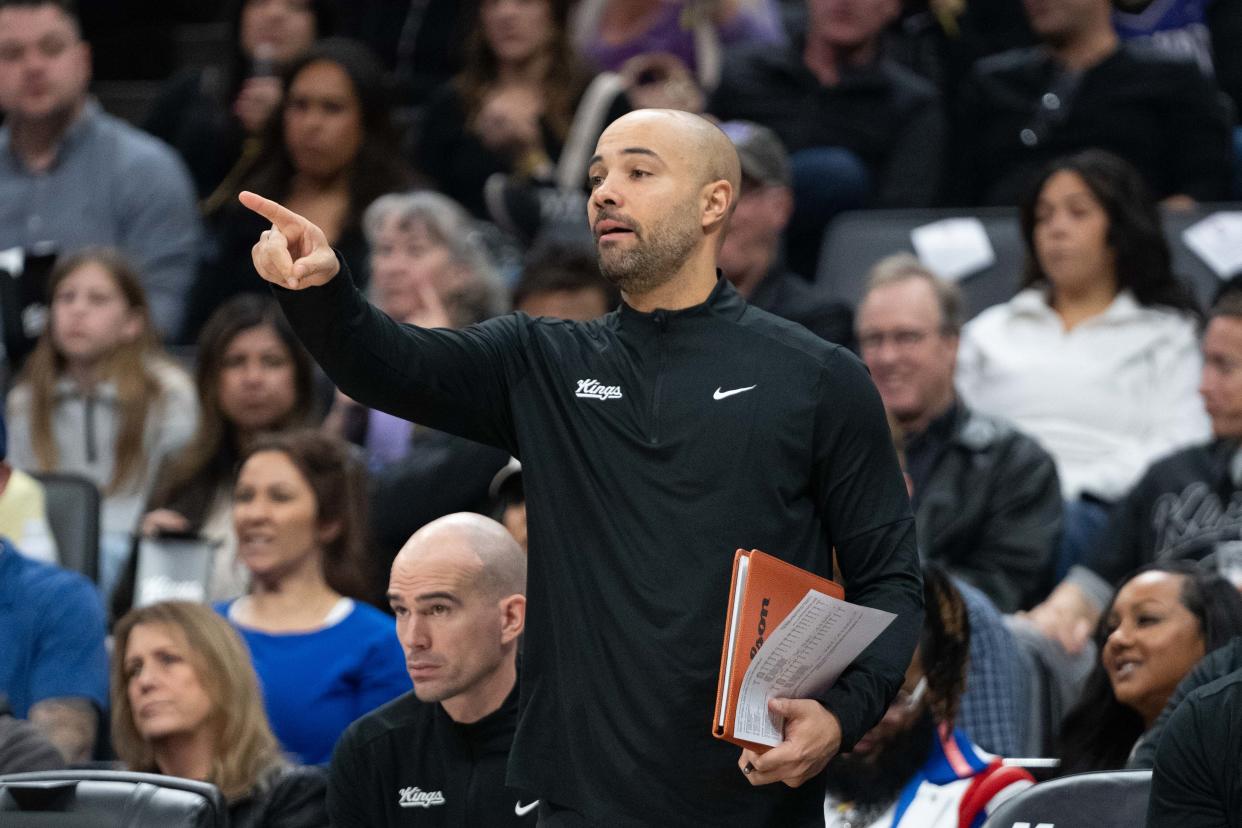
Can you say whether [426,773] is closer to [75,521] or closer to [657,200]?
[657,200]

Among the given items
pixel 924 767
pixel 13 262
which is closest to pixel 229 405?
pixel 13 262

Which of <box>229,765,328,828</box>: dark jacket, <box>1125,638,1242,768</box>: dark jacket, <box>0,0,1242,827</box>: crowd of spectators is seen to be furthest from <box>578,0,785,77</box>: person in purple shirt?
<box>1125,638,1242,768</box>: dark jacket

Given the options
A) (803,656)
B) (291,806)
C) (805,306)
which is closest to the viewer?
(803,656)

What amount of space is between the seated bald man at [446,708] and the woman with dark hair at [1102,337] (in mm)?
2334

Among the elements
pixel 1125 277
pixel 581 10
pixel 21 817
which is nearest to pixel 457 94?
pixel 581 10

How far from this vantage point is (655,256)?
9.18 feet

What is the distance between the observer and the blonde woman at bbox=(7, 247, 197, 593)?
19.3 feet

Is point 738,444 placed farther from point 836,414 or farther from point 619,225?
point 619,225

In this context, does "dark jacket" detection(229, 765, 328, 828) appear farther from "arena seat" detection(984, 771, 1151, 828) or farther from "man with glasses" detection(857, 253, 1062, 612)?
"man with glasses" detection(857, 253, 1062, 612)

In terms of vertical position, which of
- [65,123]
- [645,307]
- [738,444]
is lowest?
[738,444]

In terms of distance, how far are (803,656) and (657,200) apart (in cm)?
66

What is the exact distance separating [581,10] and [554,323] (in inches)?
177

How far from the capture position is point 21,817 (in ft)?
10.8

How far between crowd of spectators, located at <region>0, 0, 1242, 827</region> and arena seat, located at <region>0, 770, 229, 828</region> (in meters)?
0.36
